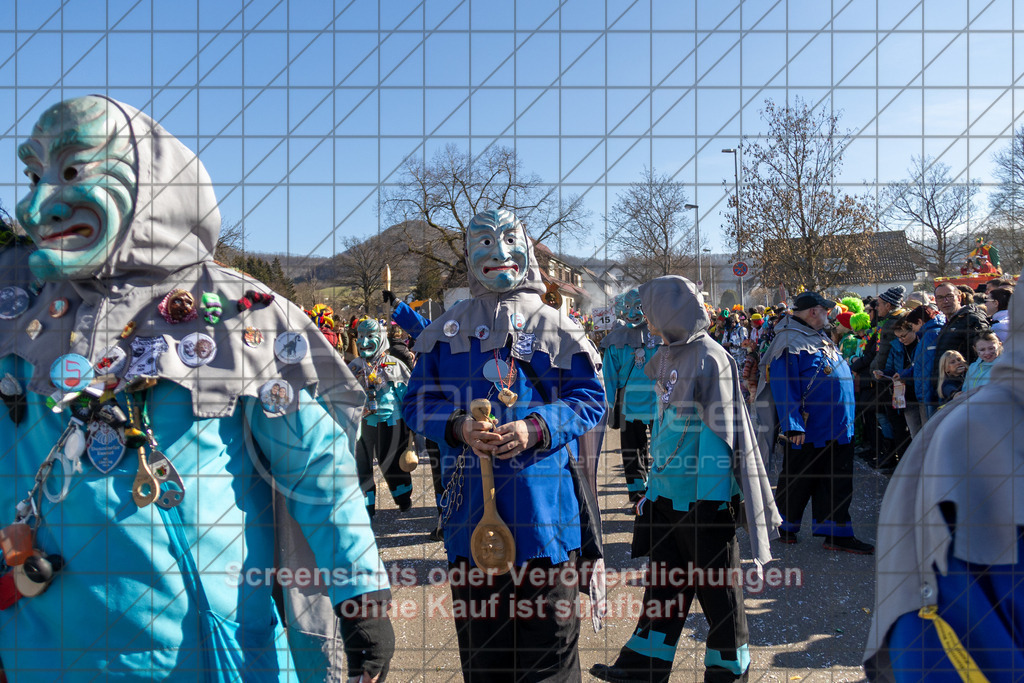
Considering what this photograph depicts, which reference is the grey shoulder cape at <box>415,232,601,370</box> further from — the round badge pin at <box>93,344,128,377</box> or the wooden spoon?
the round badge pin at <box>93,344,128,377</box>

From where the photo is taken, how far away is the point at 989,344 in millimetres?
3734

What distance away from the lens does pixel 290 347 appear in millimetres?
1741

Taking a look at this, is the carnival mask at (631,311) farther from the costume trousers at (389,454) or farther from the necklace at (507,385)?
the necklace at (507,385)

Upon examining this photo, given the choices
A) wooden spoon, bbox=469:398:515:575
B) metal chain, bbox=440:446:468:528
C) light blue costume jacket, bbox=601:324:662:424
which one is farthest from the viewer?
light blue costume jacket, bbox=601:324:662:424

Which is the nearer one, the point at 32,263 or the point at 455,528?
the point at 32,263

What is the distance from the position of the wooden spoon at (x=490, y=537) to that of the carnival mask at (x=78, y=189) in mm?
1032

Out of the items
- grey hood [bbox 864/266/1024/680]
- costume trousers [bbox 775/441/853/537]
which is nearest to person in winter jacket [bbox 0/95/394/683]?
grey hood [bbox 864/266/1024/680]

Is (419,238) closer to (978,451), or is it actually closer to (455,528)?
(455,528)

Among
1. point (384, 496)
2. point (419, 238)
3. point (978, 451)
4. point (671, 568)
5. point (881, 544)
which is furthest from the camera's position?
point (384, 496)

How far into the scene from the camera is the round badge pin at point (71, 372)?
161cm

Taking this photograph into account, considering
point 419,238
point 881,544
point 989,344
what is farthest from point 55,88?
point 989,344

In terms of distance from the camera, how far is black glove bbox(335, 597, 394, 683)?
5.66 ft

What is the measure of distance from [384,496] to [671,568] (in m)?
3.79

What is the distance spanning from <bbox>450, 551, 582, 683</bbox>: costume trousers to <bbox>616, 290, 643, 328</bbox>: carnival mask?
3751 mm
